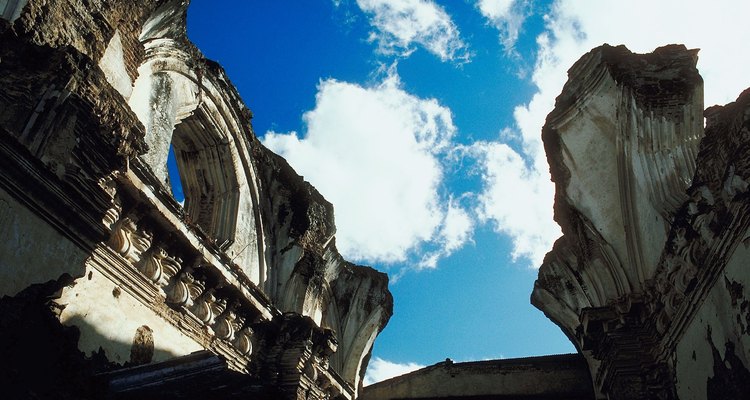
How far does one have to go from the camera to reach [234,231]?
8.55m

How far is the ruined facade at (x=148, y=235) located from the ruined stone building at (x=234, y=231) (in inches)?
0.6

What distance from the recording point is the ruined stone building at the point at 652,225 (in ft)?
16.4

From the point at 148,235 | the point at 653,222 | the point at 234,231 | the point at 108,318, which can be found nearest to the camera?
the point at 108,318

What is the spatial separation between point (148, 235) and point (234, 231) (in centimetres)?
263

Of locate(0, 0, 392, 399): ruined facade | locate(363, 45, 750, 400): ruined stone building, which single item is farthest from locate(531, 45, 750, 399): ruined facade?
locate(0, 0, 392, 399): ruined facade

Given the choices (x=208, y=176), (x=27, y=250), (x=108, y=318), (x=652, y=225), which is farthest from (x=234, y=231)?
(x=27, y=250)

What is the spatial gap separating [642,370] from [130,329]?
550cm

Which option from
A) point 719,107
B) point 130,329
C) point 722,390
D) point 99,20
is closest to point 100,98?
point 99,20

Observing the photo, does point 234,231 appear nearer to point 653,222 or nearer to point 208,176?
point 208,176

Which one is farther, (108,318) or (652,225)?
(652,225)

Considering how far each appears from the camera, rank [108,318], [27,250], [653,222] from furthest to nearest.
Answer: [653,222], [108,318], [27,250]

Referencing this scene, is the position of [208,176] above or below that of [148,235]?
above

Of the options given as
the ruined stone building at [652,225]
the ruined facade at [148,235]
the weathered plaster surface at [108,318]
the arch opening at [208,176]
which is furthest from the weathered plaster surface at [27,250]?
the arch opening at [208,176]

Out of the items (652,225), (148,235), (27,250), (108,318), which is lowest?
(27,250)
